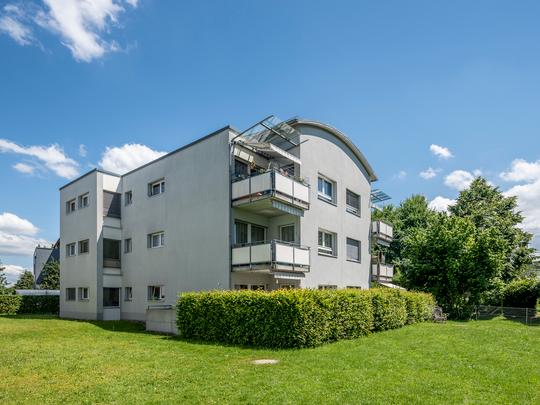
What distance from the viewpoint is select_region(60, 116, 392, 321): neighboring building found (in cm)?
1730

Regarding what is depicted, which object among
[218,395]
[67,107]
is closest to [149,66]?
[67,107]

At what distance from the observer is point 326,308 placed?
12.8 metres

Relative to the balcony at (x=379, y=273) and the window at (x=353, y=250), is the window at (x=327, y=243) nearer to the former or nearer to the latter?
the window at (x=353, y=250)

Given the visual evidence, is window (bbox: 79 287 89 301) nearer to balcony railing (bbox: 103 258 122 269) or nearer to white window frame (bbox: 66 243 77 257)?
balcony railing (bbox: 103 258 122 269)

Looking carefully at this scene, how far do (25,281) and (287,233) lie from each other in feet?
218

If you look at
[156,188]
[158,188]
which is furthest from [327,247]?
[156,188]

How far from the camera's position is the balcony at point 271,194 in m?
16.5

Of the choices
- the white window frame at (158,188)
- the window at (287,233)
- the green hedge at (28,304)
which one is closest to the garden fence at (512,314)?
the window at (287,233)

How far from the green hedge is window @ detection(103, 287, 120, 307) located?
1060 cm

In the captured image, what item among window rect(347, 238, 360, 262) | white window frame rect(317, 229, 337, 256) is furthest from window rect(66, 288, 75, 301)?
window rect(347, 238, 360, 262)

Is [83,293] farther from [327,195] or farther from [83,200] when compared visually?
[327,195]

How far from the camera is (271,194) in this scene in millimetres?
16219

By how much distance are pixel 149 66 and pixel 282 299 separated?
10538mm

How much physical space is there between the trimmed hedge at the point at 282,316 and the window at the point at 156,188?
888cm
